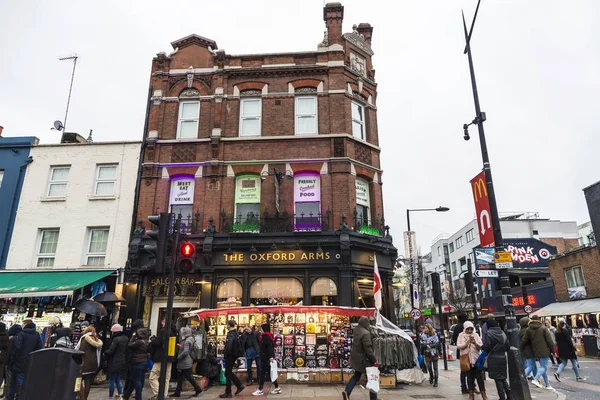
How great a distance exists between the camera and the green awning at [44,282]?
15484 millimetres

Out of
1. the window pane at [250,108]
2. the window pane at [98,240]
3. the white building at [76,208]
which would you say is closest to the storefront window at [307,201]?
the window pane at [250,108]

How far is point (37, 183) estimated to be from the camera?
62.2ft

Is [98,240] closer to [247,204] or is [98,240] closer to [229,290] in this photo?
[229,290]

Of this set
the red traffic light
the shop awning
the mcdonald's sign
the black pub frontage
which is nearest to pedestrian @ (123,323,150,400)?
the red traffic light

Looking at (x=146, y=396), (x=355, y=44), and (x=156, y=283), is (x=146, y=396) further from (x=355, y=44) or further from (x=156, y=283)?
(x=355, y=44)

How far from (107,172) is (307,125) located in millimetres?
9649

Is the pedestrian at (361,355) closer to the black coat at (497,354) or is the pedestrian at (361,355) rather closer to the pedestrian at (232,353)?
the black coat at (497,354)

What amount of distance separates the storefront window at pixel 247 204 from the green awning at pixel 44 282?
5838mm

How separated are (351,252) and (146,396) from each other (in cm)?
874

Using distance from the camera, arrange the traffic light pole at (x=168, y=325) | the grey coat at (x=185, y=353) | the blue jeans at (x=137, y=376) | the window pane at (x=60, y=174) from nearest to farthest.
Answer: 1. the traffic light pole at (x=168, y=325)
2. the blue jeans at (x=137, y=376)
3. the grey coat at (x=185, y=353)
4. the window pane at (x=60, y=174)

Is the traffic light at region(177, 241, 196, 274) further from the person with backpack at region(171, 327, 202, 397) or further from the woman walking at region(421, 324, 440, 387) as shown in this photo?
the woman walking at region(421, 324, 440, 387)

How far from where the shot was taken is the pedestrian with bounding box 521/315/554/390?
37.1 feet

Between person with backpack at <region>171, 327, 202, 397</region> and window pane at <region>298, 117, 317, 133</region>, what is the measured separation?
1056 centimetres

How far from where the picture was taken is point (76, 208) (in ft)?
60.2
